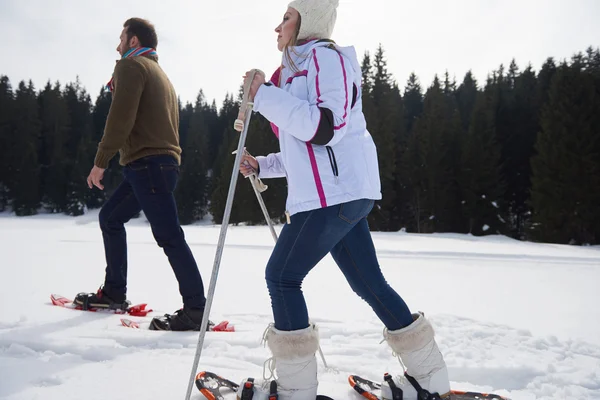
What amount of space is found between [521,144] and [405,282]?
33.4 m

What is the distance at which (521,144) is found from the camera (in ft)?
110

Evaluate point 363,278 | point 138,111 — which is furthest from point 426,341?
point 138,111

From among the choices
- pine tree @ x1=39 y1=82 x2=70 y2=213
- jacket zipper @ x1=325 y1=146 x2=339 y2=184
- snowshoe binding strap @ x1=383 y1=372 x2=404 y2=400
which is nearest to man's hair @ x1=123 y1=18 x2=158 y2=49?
jacket zipper @ x1=325 y1=146 x2=339 y2=184

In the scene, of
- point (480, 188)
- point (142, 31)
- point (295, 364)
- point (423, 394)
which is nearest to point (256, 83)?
point (295, 364)

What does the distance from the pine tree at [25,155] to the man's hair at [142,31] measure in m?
44.2

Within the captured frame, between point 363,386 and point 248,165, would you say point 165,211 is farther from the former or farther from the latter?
point 363,386

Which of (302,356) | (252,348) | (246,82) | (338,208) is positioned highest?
(246,82)

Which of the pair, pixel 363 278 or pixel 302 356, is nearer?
pixel 302 356

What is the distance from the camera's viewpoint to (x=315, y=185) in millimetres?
1665

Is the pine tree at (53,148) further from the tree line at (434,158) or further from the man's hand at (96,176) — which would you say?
the man's hand at (96,176)

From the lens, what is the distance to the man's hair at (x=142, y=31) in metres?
3.03

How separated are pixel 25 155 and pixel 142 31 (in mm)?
46277

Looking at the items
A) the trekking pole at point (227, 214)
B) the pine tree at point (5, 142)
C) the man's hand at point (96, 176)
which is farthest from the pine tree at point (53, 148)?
the trekking pole at point (227, 214)

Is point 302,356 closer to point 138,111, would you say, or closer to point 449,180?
point 138,111
